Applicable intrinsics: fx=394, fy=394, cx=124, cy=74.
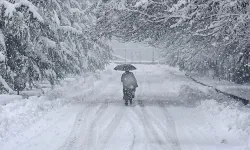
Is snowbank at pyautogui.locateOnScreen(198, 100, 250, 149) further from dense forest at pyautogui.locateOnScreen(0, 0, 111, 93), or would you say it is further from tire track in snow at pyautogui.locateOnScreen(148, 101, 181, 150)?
dense forest at pyautogui.locateOnScreen(0, 0, 111, 93)

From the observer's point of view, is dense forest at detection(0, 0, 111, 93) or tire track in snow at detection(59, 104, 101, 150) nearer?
tire track in snow at detection(59, 104, 101, 150)

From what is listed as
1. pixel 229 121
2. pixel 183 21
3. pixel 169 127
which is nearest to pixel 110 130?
pixel 169 127

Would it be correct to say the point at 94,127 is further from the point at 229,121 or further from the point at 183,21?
the point at 183,21

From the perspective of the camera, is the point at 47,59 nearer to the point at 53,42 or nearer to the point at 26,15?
the point at 53,42

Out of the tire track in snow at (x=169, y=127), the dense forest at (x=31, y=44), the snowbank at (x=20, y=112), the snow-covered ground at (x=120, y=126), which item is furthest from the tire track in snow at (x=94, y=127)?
the dense forest at (x=31, y=44)

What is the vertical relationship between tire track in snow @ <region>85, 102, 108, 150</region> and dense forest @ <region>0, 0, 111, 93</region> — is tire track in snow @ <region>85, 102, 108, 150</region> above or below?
below

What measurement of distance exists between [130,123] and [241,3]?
4722 millimetres

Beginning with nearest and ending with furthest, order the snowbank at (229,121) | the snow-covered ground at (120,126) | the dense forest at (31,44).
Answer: the snow-covered ground at (120,126) < the snowbank at (229,121) < the dense forest at (31,44)

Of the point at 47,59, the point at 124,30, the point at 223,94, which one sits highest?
the point at 124,30

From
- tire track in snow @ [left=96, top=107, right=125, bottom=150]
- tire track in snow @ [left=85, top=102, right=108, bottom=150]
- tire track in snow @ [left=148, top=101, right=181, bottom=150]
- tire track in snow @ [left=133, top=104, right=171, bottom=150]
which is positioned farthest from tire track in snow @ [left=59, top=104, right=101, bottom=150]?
tire track in snow @ [left=148, top=101, right=181, bottom=150]

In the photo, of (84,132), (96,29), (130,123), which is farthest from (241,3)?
(96,29)

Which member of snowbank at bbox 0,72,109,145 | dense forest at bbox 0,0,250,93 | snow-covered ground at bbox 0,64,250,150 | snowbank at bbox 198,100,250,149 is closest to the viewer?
snow-covered ground at bbox 0,64,250,150

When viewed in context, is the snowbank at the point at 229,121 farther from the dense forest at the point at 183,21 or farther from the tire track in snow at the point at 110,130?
the tire track in snow at the point at 110,130

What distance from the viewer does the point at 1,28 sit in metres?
15.9
